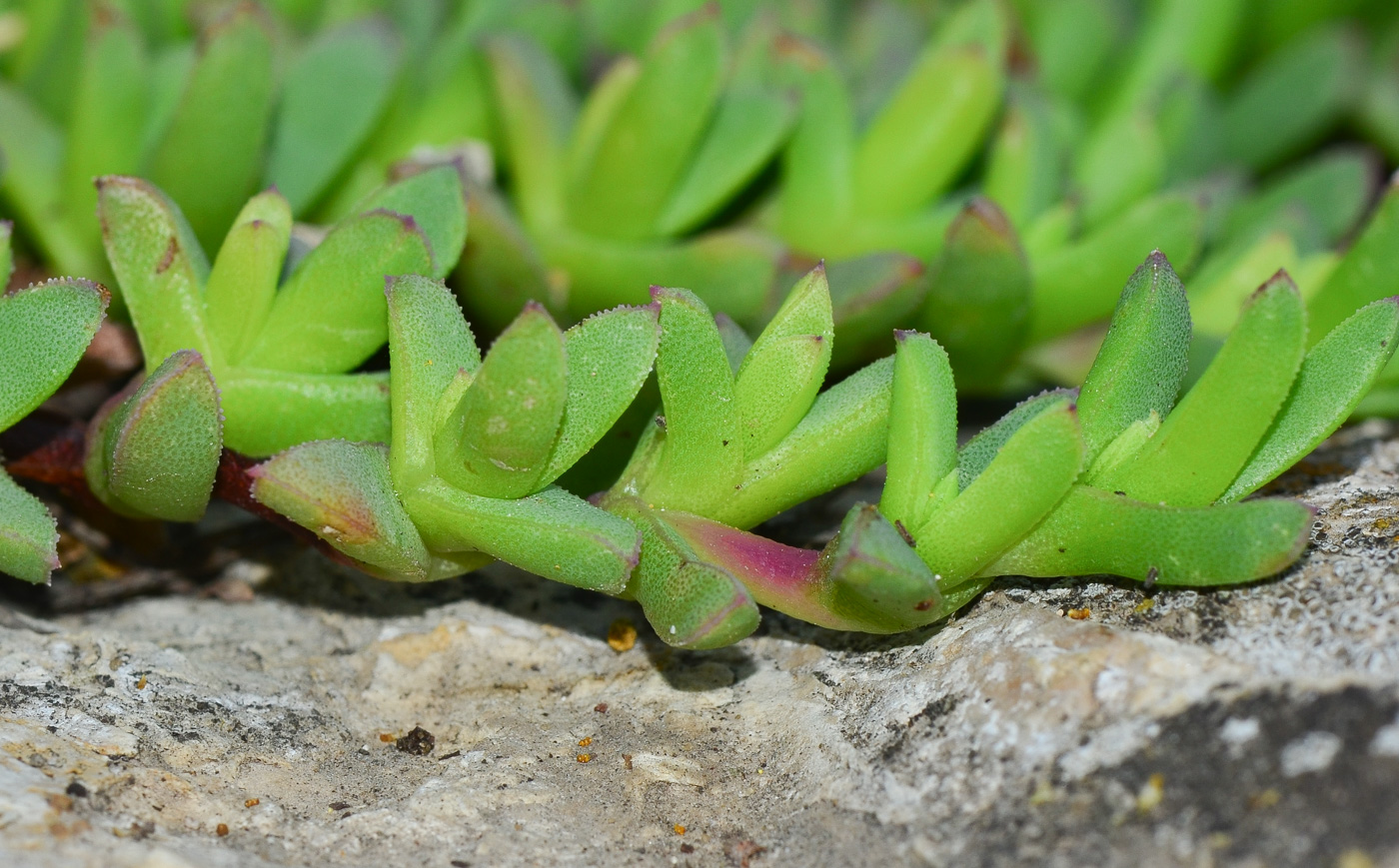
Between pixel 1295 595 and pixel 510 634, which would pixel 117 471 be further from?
pixel 1295 595

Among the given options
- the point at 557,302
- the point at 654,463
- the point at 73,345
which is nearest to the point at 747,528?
the point at 654,463

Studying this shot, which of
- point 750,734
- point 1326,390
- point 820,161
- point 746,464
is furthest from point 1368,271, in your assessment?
point 750,734

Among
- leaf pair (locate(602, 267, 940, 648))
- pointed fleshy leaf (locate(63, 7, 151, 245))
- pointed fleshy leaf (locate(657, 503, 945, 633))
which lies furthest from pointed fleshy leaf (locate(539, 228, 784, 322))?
pointed fleshy leaf (locate(63, 7, 151, 245))

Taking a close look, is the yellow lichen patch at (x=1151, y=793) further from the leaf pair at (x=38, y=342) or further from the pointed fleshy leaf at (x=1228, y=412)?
the leaf pair at (x=38, y=342)

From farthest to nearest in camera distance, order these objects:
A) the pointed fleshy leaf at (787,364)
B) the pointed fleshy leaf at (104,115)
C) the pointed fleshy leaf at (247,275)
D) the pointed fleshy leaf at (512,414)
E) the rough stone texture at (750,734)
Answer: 1. the pointed fleshy leaf at (104,115)
2. the pointed fleshy leaf at (247,275)
3. the pointed fleshy leaf at (787,364)
4. the pointed fleshy leaf at (512,414)
5. the rough stone texture at (750,734)

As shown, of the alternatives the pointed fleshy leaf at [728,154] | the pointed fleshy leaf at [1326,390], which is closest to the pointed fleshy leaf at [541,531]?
the pointed fleshy leaf at [1326,390]

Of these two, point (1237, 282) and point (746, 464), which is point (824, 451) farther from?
point (1237, 282)
